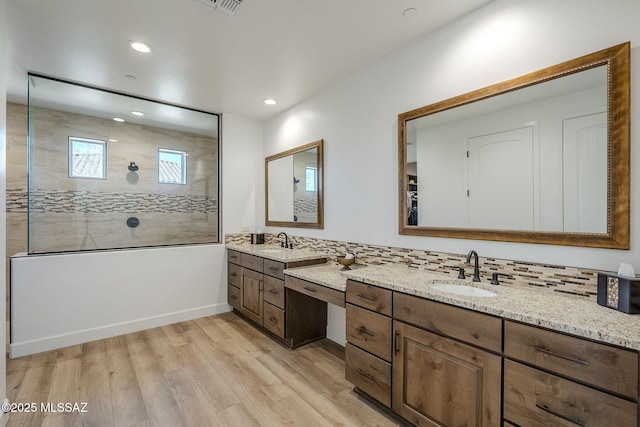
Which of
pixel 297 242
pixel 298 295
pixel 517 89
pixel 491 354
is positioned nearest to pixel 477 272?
pixel 491 354

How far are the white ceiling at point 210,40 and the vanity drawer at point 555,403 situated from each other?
2.13 metres

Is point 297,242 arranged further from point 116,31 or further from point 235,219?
point 116,31

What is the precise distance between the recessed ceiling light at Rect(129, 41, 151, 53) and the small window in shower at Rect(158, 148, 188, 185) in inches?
70.0

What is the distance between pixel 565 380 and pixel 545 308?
293mm

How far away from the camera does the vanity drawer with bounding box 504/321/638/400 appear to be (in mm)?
1035

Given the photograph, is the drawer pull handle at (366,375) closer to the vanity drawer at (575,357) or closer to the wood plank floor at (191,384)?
the wood plank floor at (191,384)

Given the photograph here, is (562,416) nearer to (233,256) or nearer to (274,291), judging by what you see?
(274,291)

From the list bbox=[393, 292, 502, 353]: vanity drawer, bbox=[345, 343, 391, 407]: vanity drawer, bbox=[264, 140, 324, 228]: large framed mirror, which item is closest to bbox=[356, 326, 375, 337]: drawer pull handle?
bbox=[345, 343, 391, 407]: vanity drawer

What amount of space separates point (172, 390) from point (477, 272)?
7.65 ft

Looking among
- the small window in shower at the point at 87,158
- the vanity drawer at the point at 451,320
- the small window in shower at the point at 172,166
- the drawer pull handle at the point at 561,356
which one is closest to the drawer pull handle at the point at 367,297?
the vanity drawer at the point at 451,320

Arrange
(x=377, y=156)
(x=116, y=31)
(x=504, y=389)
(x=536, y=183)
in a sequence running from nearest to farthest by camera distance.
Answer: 1. (x=504, y=389)
2. (x=536, y=183)
3. (x=116, y=31)
4. (x=377, y=156)

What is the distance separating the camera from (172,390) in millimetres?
2234

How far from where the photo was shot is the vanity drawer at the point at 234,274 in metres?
3.70

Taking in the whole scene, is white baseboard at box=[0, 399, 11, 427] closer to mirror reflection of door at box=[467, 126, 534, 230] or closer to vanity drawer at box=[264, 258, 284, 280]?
vanity drawer at box=[264, 258, 284, 280]
